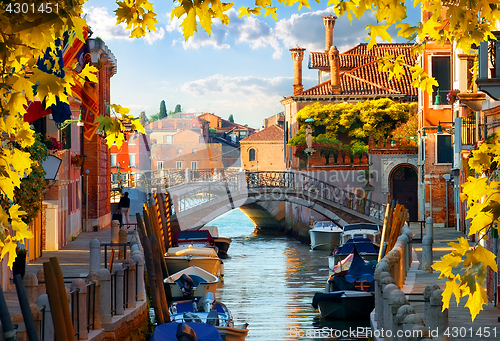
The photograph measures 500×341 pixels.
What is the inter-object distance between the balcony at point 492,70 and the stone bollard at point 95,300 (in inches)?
198

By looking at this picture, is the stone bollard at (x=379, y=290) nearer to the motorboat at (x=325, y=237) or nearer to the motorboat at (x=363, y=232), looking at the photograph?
the motorboat at (x=363, y=232)

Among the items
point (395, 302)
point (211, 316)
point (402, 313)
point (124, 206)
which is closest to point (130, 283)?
point (211, 316)

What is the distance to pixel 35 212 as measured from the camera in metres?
10.8

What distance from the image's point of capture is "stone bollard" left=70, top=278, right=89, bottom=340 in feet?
23.5

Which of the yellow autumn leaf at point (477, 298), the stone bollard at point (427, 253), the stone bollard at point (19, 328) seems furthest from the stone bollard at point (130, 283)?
the yellow autumn leaf at point (477, 298)

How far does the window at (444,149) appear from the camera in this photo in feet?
70.8

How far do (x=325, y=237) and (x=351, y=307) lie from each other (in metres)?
12.5

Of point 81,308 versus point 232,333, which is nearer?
point 81,308

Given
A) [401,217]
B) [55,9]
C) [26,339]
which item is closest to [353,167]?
[401,217]

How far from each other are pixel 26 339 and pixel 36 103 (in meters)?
6.66

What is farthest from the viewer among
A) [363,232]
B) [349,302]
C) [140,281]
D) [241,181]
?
[241,181]

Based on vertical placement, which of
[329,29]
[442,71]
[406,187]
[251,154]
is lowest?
[406,187]

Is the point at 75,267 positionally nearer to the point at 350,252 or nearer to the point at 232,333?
the point at 232,333

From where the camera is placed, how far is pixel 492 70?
26.5 ft
